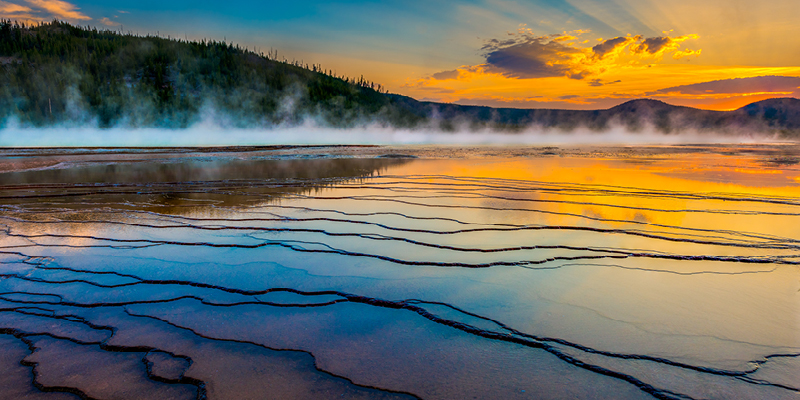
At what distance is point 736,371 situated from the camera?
222 cm

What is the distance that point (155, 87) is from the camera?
79938mm

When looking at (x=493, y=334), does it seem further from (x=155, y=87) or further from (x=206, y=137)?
(x=155, y=87)

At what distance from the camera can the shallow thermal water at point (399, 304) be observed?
2131mm

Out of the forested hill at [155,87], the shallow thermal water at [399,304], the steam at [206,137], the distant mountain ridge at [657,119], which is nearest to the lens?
the shallow thermal water at [399,304]

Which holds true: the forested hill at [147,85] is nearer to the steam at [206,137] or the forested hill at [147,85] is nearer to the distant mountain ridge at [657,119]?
the steam at [206,137]

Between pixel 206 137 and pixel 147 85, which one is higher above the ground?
pixel 147 85

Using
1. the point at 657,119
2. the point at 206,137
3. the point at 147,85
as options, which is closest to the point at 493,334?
the point at 206,137

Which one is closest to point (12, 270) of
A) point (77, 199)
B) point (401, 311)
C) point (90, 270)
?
point (90, 270)

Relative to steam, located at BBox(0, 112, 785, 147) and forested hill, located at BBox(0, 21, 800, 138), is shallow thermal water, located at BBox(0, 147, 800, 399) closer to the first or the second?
steam, located at BBox(0, 112, 785, 147)

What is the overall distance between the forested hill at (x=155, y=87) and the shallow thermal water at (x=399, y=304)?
7991 centimetres

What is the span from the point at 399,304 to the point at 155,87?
94923mm

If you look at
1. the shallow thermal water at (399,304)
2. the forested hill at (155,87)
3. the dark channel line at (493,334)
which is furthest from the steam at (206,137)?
the dark channel line at (493,334)

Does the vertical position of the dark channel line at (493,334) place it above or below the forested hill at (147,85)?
below

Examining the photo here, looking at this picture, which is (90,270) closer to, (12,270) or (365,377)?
(12,270)
